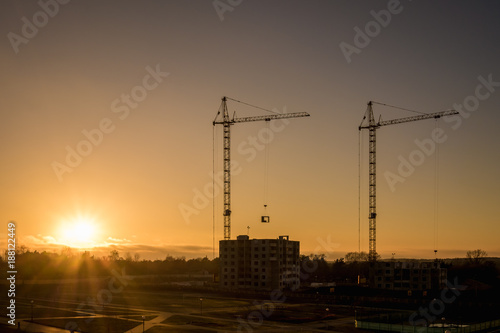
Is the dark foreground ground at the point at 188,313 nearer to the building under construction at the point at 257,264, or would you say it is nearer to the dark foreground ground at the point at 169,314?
the dark foreground ground at the point at 169,314

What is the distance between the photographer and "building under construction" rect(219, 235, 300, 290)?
179000mm

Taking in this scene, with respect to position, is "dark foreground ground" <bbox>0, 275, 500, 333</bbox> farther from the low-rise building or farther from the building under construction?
the low-rise building

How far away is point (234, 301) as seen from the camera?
130875 millimetres

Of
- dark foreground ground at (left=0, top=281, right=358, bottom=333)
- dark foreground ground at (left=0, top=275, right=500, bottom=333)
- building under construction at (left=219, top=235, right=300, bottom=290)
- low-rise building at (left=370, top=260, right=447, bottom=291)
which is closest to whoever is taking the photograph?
dark foreground ground at (left=0, top=281, right=358, bottom=333)

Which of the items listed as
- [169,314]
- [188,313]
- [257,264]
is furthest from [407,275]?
[169,314]

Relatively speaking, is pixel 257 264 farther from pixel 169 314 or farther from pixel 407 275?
pixel 169 314

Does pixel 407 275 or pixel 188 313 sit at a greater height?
pixel 188 313

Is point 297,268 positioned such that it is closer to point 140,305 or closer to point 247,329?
point 140,305

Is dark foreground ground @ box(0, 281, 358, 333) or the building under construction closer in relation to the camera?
dark foreground ground @ box(0, 281, 358, 333)

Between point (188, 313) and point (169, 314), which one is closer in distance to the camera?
point (169, 314)

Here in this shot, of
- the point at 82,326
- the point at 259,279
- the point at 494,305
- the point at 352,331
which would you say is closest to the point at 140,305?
the point at 82,326

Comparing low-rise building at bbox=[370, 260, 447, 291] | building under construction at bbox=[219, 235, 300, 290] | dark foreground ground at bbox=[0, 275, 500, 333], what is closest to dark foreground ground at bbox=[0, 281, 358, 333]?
dark foreground ground at bbox=[0, 275, 500, 333]

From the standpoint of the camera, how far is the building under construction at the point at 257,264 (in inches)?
7047

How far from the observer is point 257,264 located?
18162 centimetres
